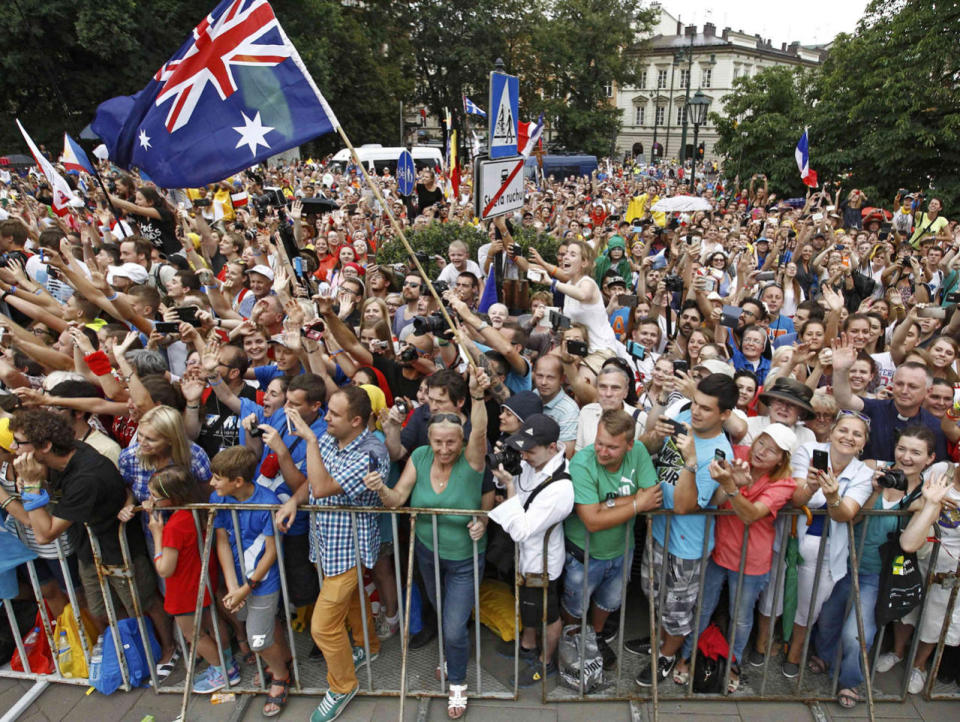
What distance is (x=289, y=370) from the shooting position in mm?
4730

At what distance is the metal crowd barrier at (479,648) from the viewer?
3.46m

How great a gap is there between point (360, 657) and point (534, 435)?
1888 mm

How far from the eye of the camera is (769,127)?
21109 millimetres

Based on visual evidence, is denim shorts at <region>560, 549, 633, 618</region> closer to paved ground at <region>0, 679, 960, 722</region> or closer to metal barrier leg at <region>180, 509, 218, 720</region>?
paved ground at <region>0, 679, 960, 722</region>

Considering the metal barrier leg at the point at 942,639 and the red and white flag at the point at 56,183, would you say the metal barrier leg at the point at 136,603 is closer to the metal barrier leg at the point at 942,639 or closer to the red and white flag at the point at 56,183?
the metal barrier leg at the point at 942,639

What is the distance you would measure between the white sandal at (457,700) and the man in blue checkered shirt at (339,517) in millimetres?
560

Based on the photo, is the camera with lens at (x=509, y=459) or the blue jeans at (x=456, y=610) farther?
the blue jeans at (x=456, y=610)

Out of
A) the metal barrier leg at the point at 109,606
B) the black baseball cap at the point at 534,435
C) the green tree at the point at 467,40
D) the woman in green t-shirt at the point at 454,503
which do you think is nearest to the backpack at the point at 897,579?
the black baseball cap at the point at 534,435

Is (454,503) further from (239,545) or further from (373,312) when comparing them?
(373,312)

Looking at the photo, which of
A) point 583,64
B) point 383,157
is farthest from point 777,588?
point 583,64

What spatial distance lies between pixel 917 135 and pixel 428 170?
13497mm

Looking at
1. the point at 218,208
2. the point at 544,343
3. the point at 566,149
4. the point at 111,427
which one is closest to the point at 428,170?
the point at 218,208

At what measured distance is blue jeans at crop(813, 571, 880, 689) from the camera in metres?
3.57

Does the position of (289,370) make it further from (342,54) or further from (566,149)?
(566,149)
